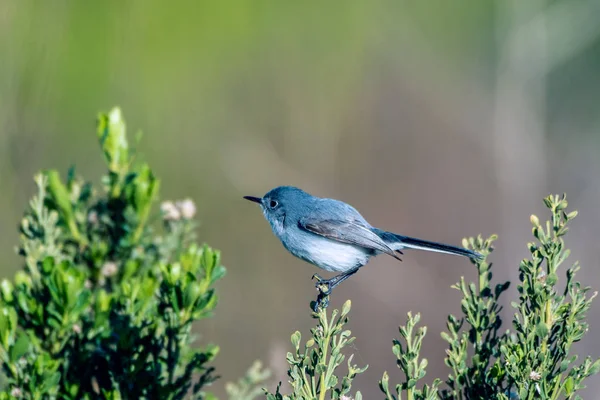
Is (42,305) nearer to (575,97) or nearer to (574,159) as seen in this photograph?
(574,159)

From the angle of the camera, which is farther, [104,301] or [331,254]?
[331,254]

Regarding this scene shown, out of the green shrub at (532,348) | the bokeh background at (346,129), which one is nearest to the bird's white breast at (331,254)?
the green shrub at (532,348)

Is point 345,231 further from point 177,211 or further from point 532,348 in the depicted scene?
point 532,348

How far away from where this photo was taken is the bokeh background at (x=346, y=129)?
536 cm

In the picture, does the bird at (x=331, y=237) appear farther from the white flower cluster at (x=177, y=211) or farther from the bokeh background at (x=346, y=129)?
the bokeh background at (x=346, y=129)

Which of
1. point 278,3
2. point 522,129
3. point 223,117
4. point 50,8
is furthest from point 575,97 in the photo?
point 50,8

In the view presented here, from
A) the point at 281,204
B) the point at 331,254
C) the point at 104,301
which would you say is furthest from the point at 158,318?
the point at 281,204

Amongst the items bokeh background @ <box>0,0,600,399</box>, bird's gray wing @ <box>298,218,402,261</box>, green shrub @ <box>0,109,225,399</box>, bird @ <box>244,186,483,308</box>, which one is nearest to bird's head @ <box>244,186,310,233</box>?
bird @ <box>244,186,483,308</box>

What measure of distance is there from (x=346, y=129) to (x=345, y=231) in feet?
11.7

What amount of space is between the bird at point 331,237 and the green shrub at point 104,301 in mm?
673

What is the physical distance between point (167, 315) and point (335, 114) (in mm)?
4326

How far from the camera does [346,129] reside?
657 cm

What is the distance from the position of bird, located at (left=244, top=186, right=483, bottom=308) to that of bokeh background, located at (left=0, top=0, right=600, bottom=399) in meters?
1.88

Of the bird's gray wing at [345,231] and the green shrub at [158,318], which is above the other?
the bird's gray wing at [345,231]
